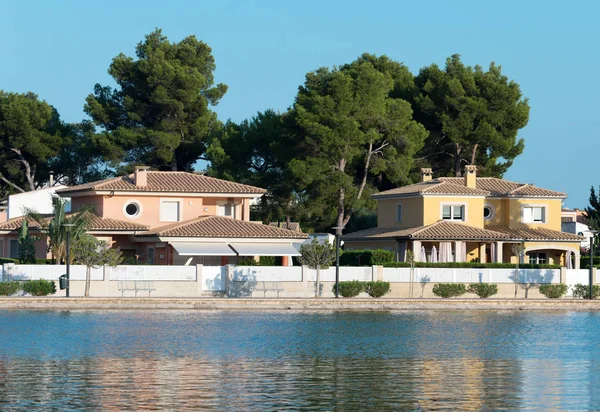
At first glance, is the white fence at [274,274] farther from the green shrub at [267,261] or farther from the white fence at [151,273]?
the green shrub at [267,261]

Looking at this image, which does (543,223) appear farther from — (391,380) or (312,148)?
(391,380)

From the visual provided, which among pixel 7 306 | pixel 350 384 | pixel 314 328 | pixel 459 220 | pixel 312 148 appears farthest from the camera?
pixel 312 148

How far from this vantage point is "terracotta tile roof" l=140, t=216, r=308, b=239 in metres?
68.0

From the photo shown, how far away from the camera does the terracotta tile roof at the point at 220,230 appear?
68.0 metres

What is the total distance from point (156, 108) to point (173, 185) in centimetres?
1961

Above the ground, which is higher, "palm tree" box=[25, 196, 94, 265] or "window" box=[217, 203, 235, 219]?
"window" box=[217, 203, 235, 219]

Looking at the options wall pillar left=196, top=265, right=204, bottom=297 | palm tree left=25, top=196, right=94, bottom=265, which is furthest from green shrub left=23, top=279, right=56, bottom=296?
wall pillar left=196, top=265, right=204, bottom=297

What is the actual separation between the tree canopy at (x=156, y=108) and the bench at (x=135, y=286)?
3239 cm

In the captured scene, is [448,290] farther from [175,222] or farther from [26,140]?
[26,140]

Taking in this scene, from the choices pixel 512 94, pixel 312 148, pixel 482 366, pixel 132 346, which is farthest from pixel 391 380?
pixel 512 94

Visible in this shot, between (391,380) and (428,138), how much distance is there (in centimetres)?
6504

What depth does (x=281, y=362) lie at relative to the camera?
110 ft

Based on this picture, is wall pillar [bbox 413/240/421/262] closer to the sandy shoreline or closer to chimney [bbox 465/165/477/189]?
chimney [bbox 465/165/477/189]

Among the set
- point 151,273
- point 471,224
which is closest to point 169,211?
point 151,273
